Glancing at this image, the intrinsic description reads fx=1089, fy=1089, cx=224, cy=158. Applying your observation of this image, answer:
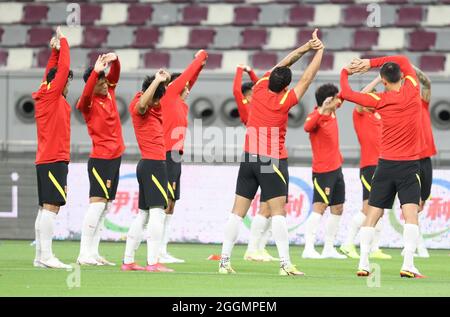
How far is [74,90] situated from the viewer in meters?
22.7

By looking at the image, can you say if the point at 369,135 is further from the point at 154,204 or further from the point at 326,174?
the point at 154,204

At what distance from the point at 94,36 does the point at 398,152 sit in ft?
47.0

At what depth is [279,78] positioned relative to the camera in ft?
37.2

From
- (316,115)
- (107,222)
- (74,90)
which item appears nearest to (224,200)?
(107,222)

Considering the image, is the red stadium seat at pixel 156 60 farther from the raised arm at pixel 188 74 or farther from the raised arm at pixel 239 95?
the raised arm at pixel 188 74

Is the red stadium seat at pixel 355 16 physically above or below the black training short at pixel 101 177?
above

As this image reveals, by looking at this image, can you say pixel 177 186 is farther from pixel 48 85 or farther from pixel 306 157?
pixel 306 157

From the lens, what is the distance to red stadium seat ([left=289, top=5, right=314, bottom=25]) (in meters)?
24.3

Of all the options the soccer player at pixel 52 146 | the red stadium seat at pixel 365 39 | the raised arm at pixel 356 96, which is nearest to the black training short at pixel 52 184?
the soccer player at pixel 52 146

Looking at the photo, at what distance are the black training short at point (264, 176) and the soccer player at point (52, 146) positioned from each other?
2.08 m

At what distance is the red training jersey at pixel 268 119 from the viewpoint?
11.4 m

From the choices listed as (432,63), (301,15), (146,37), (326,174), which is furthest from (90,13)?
(326,174)

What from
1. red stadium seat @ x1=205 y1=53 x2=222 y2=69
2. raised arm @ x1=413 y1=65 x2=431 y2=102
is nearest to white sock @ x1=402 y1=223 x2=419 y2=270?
raised arm @ x1=413 y1=65 x2=431 y2=102

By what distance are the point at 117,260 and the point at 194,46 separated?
10.8 meters
